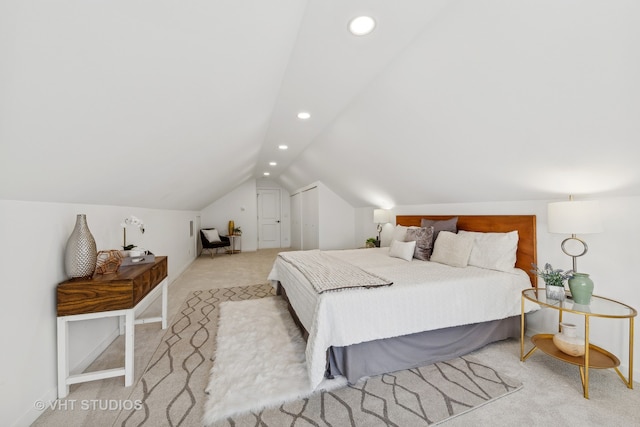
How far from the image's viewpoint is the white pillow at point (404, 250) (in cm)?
308

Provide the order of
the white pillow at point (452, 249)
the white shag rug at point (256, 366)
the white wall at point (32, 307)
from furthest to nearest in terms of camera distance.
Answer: the white pillow at point (452, 249)
the white shag rug at point (256, 366)
the white wall at point (32, 307)

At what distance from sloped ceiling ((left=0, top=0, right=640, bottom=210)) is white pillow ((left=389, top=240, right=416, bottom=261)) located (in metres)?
0.90

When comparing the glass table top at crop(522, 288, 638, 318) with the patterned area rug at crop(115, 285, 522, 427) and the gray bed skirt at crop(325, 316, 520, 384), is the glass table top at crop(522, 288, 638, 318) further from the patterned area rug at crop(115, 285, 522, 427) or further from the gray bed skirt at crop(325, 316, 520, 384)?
the patterned area rug at crop(115, 285, 522, 427)

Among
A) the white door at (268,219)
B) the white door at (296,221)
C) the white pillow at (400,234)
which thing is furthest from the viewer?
the white door at (268,219)

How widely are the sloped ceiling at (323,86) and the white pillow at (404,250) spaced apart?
2.95 ft

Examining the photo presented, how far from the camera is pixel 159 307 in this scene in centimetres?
325

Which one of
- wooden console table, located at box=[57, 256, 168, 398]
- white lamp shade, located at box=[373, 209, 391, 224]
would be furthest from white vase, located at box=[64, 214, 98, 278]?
white lamp shade, located at box=[373, 209, 391, 224]

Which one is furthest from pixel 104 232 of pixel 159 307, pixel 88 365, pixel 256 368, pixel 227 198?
pixel 227 198

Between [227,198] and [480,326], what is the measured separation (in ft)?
23.5

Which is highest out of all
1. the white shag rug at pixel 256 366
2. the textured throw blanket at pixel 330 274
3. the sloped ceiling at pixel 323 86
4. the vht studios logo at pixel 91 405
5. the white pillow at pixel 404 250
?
the sloped ceiling at pixel 323 86

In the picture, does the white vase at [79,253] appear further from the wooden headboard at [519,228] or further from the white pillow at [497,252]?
the wooden headboard at [519,228]

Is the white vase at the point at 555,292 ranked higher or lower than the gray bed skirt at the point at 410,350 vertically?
higher

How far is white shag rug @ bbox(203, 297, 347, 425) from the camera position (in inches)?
63.5

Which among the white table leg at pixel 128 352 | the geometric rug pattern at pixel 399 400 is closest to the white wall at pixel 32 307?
the white table leg at pixel 128 352
